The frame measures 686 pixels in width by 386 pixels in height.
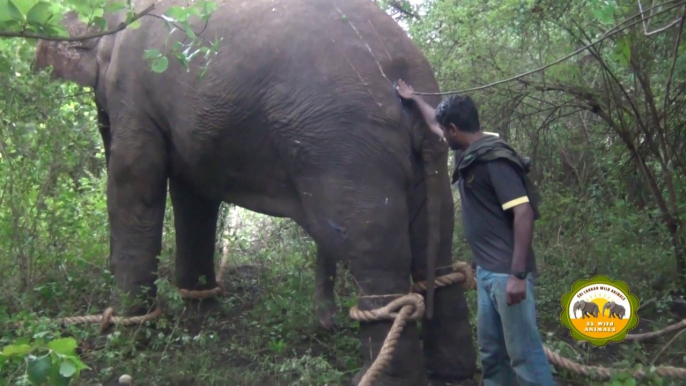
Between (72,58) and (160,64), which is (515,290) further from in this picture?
(72,58)

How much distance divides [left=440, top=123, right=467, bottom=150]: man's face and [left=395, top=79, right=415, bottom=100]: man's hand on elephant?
0.42m

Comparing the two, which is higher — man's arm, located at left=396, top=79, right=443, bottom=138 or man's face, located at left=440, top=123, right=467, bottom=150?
man's arm, located at left=396, top=79, right=443, bottom=138

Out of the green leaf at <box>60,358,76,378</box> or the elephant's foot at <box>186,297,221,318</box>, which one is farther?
the elephant's foot at <box>186,297,221,318</box>

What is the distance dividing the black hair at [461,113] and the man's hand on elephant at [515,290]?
73cm

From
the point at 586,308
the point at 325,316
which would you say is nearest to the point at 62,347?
the point at 586,308

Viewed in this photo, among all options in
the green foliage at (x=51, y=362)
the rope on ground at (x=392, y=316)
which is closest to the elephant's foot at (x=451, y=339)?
the rope on ground at (x=392, y=316)

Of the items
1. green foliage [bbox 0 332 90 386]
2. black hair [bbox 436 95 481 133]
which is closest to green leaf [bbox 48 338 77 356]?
green foliage [bbox 0 332 90 386]

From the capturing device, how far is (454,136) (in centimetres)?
352

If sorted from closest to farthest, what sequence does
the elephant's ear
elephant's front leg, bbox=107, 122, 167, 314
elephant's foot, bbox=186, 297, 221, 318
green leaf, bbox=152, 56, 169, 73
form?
green leaf, bbox=152, 56, 169, 73 → elephant's front leg, bbox=107, 122, 167, 314 → the elephant's ear → elephant's foot, bbox=186, 297, 221, 318

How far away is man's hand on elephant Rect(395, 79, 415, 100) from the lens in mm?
3902

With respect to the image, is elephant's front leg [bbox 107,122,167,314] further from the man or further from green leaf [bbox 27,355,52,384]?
green leaf [bbox 27,355,52,384]

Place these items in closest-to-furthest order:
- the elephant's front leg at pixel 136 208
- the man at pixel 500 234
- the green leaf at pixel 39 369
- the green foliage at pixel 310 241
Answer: the green leaf at pixel 39 369 → the man at pixel 500 234 → the green foliage at pixel 310 241 → the elephant's front leg at pixel 136 208

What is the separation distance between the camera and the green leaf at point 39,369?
6.79 ft

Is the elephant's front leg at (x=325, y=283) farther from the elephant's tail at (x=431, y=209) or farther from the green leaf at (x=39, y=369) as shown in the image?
the green leaf at (x=39, y=369)
